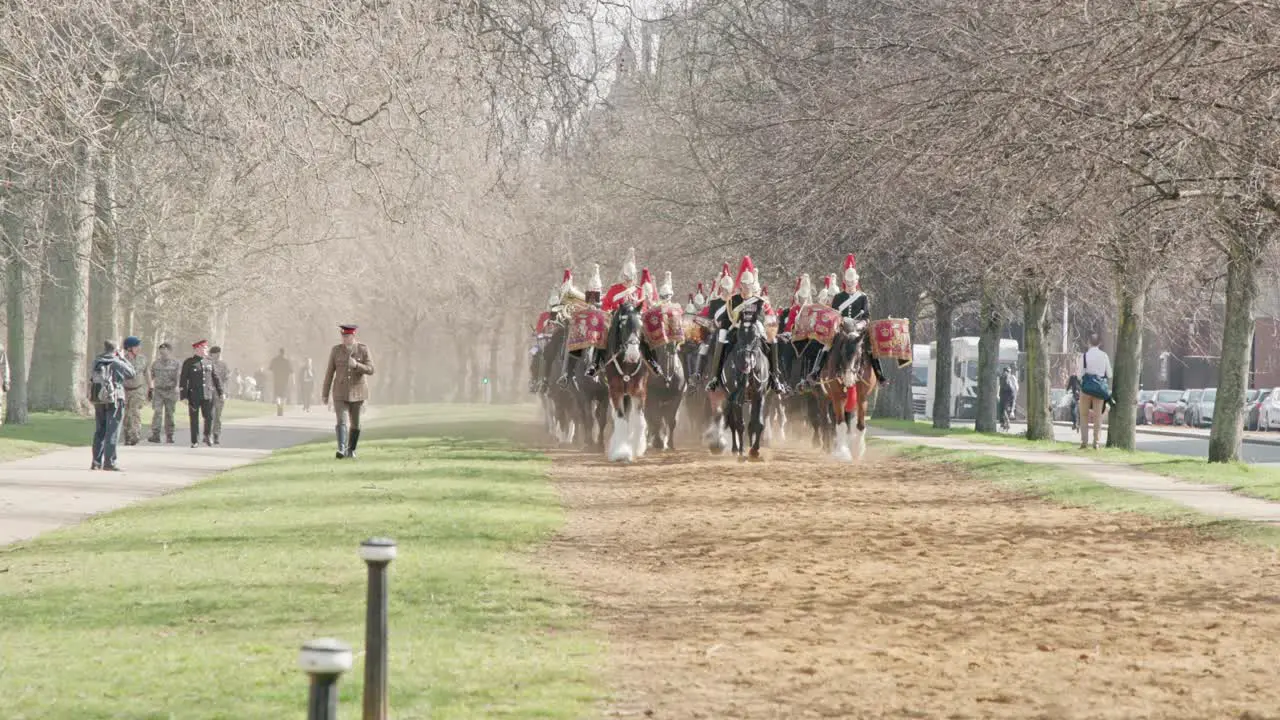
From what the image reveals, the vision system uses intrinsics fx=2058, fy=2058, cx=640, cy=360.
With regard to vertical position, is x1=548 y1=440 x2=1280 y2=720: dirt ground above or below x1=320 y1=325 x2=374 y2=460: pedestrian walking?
below

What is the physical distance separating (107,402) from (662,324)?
7789mm

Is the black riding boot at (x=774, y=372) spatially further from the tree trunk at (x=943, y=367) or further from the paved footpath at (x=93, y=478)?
the tree trunk at (x=943, y=367)

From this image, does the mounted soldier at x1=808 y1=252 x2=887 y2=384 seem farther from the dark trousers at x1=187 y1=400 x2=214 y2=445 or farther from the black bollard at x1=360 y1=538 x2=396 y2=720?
the black bollard at x1=360 y1=538 x2=396 y2=720

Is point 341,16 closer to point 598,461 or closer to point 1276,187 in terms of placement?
point 1276,187

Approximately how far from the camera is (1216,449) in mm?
28562

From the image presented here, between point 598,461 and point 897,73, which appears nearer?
point 897,73

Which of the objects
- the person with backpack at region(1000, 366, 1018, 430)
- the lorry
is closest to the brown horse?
the person with backpack at region(1000, 366, 1018, 430)

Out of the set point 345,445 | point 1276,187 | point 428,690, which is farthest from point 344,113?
point 345,445

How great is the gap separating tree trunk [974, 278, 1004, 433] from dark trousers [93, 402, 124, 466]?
71.2 feet

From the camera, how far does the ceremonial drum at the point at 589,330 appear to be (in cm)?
2928

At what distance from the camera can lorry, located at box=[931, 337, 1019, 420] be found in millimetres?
71125

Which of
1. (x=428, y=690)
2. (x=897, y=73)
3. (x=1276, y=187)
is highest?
(x=897, y=73)

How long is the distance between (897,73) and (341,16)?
23.3 ft

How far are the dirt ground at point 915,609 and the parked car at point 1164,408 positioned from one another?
51975 mm
